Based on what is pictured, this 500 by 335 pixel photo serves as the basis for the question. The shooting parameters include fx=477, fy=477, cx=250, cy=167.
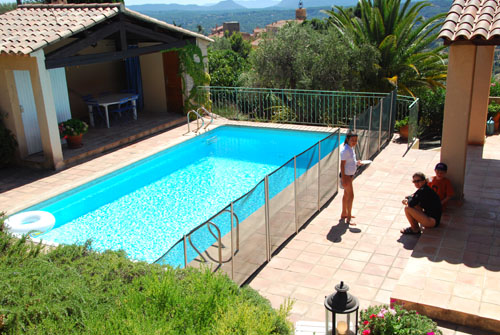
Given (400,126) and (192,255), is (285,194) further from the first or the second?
(400,126)

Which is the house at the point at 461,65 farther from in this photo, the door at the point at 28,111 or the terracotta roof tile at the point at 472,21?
the door at the point at 28,111

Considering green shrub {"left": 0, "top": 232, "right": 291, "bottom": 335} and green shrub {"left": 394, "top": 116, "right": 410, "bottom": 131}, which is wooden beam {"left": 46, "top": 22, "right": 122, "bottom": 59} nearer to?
green shrub {"left": 394, "top": 116, "right": 410, "bottom": 131}

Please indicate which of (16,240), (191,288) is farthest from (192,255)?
(16,240)

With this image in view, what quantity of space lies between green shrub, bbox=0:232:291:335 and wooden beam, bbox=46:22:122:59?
8.80 meters

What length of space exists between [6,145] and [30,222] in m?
4.16

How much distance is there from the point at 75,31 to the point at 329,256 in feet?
29.7

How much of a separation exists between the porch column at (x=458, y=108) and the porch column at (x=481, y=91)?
3.59 meters

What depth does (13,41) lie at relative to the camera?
11.8 m

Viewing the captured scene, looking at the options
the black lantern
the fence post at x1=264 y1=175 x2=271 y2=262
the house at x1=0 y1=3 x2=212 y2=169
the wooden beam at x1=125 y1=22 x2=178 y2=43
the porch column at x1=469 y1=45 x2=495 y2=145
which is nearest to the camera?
the black lantern

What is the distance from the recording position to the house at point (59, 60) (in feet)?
39.4

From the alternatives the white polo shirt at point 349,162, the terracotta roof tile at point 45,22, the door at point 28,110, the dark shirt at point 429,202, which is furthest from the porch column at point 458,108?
the door at point 28,110

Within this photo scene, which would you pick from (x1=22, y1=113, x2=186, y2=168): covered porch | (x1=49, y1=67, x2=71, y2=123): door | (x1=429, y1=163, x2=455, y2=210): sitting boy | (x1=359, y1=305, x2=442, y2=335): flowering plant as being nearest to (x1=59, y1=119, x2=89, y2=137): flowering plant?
(x1=22, y1=113, x2=186, y2=168): covered porch

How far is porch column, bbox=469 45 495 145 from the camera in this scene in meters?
11.1

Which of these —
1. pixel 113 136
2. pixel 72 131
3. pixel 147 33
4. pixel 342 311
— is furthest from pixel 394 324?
pixel 147 33
